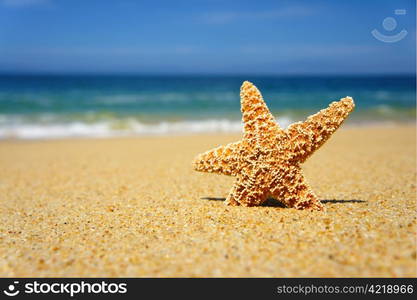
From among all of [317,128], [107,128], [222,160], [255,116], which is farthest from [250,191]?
[107,128]

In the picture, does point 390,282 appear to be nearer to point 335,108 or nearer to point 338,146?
point 335,108

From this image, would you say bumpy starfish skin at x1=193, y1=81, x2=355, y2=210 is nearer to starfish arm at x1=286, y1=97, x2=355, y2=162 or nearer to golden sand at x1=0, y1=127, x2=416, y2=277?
starfish arm at x1=286, y1=97, x2=355, y2=162

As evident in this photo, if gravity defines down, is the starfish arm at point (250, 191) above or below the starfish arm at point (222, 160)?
below

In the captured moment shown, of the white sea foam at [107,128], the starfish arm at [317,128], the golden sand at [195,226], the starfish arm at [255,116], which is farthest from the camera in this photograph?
the white sea foam at [107,128]

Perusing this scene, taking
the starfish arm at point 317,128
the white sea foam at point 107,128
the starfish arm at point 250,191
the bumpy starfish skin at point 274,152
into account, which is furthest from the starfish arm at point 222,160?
the white sea foam at point 107,128

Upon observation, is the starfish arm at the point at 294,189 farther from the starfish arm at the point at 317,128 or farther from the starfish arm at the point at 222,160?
the starfish arm at the point at 222,160

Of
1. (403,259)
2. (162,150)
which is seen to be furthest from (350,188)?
(162,150)

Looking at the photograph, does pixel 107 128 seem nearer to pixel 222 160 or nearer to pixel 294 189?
pixel 222 160
